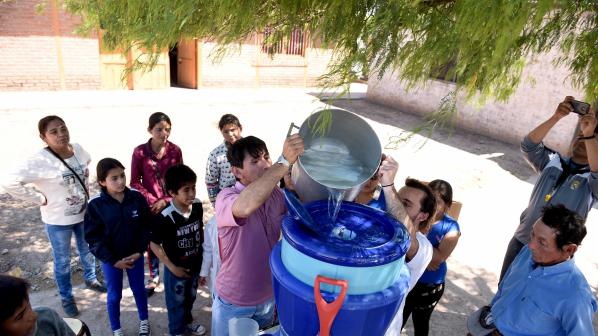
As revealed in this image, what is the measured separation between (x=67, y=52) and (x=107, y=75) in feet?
3.43

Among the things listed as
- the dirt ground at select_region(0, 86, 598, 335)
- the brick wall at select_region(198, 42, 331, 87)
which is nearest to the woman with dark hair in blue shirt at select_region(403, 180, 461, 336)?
the dirt ground at select_region(0, 86, 598, 335)

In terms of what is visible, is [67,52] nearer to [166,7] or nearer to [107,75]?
[107,75]

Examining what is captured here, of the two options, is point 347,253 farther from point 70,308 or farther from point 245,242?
point 70,308

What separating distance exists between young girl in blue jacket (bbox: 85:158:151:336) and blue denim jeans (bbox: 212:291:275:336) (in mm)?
867

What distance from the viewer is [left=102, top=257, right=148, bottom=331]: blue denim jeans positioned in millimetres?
2760

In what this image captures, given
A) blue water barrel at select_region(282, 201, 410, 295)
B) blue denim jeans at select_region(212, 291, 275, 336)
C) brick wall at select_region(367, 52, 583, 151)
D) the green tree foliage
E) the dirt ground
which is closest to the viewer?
the green tree foliage

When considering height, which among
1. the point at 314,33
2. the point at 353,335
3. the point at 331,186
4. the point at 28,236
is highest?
the point at 314,33

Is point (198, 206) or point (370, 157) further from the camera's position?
point (198, 206)

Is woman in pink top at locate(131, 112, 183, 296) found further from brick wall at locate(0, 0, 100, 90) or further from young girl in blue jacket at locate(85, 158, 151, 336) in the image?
brick wall at locate(0, 0, 100, 90)

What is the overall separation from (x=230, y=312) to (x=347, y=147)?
1.08 m

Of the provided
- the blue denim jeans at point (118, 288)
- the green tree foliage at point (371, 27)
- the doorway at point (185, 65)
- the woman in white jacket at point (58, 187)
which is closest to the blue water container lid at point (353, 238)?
the green tree foliage at point (371, 27)

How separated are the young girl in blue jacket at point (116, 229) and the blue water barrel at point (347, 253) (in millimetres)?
1628

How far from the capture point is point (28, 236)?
161 inches

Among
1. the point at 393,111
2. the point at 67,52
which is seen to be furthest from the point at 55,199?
the point at 393,111
